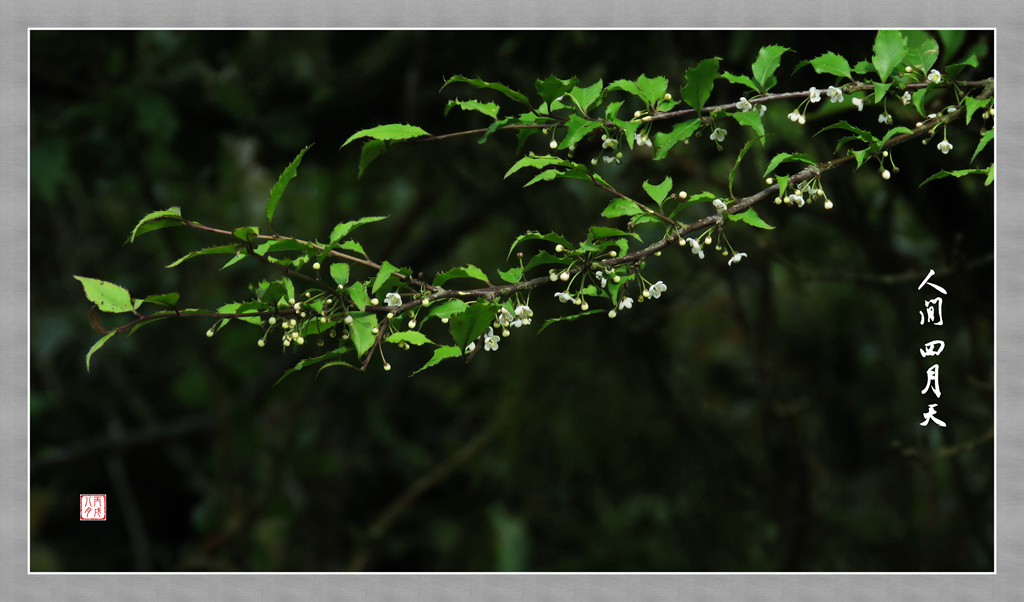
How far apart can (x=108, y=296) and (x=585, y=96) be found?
370mm

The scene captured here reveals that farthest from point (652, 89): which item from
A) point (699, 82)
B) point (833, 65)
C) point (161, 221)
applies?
point (161, 221)

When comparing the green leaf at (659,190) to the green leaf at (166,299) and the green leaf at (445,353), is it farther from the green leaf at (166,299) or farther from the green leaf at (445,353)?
the green leaf at (166,299)

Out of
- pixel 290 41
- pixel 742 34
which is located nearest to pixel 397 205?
pixel 290 41

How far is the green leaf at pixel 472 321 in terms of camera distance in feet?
1.86

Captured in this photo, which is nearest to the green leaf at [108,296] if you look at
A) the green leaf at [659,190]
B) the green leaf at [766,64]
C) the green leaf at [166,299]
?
the green leaf at [166,299]

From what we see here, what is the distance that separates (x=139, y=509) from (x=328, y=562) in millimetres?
652

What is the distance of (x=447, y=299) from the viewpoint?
1.95 feet

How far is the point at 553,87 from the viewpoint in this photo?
1.99ft

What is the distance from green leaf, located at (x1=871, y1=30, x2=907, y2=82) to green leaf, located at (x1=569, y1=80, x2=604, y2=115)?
0.21m

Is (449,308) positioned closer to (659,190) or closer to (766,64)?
(659,190)

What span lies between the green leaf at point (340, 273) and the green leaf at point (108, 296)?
0.46 ft

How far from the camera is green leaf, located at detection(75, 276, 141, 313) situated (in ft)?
1.87

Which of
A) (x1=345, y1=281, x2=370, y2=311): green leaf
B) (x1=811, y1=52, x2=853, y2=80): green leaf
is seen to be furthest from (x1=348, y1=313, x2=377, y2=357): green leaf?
(x1=811, y1=52, x2=853, y2=80): green leaf

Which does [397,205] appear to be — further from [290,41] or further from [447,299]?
[447,299]
